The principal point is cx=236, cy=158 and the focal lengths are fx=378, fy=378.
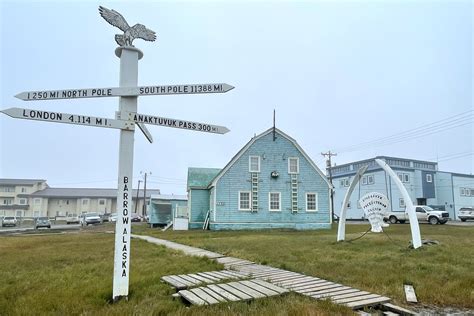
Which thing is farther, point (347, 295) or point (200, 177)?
point (200, 177)

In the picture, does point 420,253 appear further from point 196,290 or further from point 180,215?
point 180,215

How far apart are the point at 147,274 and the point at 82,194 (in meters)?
81.0

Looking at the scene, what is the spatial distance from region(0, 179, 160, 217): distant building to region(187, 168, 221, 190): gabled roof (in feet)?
171

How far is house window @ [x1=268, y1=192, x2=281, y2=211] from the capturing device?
26.4m

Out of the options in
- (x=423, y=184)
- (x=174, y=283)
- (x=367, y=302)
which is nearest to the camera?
(x=367, y=302)

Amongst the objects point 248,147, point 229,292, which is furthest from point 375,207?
point 248,147

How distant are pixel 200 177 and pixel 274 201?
6.83 meters

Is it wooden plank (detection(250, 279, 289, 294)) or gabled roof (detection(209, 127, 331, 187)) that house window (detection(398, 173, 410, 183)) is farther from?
wooden plank (detection(250, 279, 289, 294))

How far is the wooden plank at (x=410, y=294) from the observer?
17.4 feet

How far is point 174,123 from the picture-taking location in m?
5.71

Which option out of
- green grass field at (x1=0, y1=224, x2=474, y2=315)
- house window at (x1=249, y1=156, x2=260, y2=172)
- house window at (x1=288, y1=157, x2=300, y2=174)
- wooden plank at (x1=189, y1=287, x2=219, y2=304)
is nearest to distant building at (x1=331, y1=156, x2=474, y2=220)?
house window at (x1=288, y1=157, x2=300, y2=174)

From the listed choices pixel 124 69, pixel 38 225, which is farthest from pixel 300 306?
pixel 38 225

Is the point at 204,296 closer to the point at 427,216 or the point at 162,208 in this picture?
the point at 162,208

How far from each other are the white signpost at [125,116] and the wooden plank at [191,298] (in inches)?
32.3
